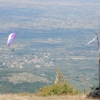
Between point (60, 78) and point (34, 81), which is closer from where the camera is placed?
point (60, 78)

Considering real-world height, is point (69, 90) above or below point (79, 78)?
above

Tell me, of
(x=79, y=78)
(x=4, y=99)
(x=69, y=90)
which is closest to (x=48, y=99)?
(x=4, y=99)

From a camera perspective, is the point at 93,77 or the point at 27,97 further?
the point at 93,77

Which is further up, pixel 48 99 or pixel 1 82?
pixel 48 99

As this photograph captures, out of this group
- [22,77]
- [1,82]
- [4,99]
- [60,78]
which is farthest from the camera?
[22,77]

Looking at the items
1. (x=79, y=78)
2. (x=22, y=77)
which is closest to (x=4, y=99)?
(x=22, y=77)

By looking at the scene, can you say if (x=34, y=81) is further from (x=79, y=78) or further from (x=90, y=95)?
(x=90, y=95)

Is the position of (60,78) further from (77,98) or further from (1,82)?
(1,82)

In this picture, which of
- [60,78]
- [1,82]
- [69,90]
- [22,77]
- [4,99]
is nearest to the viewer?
[4,99]

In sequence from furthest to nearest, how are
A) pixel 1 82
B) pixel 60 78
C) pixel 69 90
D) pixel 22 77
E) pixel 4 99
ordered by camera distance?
pixel 22 77 < pixel 1 82 < pixel 60 78 < pixel 69 90 < pixel 4 99
